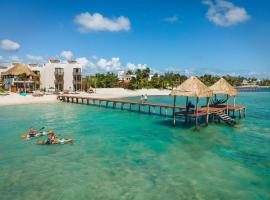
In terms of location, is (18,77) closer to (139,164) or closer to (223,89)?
(223,89)

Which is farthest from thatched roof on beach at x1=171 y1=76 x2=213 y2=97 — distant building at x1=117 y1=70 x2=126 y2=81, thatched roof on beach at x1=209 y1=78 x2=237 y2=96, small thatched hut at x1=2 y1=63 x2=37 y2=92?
distant building at x1=117 y1=70 x2=126 y2=81

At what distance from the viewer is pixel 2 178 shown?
48.6 feet

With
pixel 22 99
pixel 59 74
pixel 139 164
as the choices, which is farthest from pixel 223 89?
pixel 59 74

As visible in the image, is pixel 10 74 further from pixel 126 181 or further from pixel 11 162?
pixel 126 181

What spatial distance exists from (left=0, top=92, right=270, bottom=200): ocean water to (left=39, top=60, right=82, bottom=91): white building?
43.1m

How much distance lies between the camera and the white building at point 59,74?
6979 cm

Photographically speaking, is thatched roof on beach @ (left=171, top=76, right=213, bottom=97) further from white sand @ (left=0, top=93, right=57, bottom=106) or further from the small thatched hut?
the small thatched hut

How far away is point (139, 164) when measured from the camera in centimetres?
1725

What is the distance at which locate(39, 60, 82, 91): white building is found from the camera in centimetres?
6979

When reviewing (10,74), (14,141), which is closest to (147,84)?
(10,74)

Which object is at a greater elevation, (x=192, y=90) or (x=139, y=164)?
(x=192, y=90)

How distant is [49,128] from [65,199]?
57.6ft

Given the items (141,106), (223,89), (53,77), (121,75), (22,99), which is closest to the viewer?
(223,89)

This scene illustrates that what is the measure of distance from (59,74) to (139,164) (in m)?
57.6
